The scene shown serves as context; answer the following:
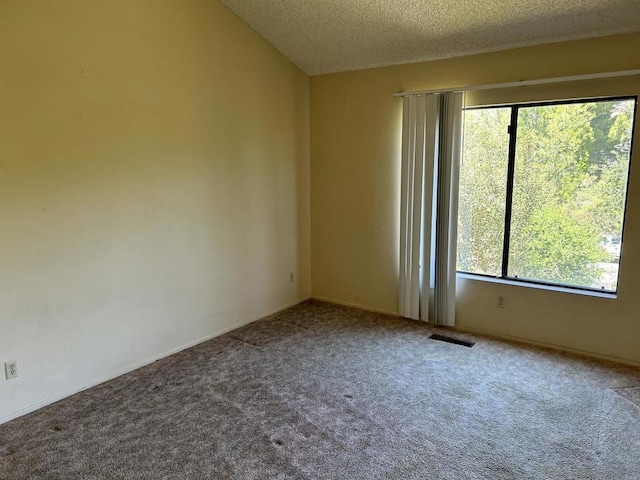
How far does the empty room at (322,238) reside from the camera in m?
2.31

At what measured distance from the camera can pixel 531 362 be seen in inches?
123

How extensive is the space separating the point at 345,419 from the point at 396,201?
2206mm

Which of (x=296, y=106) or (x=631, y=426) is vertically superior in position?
(x=296, y=106)

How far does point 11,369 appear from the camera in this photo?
244 cm

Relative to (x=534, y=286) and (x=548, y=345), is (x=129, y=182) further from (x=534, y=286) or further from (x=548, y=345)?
(x=548, y=345)

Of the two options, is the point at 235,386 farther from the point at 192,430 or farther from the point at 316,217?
the point at 316,217

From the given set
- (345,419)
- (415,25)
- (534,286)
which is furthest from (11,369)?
(534,286)

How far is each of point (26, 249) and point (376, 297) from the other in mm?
2989

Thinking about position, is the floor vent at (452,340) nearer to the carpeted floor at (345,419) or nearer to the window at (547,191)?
the carpeted floor at (345,419)

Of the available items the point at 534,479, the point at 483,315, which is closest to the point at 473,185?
the point at 483,315

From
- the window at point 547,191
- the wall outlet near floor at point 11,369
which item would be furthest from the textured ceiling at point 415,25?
the wall outlet near floor at point 11,369

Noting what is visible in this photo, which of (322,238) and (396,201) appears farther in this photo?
(322,238)

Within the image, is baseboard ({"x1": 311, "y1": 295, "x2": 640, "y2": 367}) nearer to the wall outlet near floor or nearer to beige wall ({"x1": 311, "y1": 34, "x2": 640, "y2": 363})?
beige wall ({"x1": 311, "y1": 34, "x2": 640, "y2": 363})

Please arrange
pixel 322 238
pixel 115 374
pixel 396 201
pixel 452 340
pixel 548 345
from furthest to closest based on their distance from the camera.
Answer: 1. pixel 322 238
2. pixel 396 201
3. pixel 452 340
4. pixel 548 345
5. pixel 115 374
